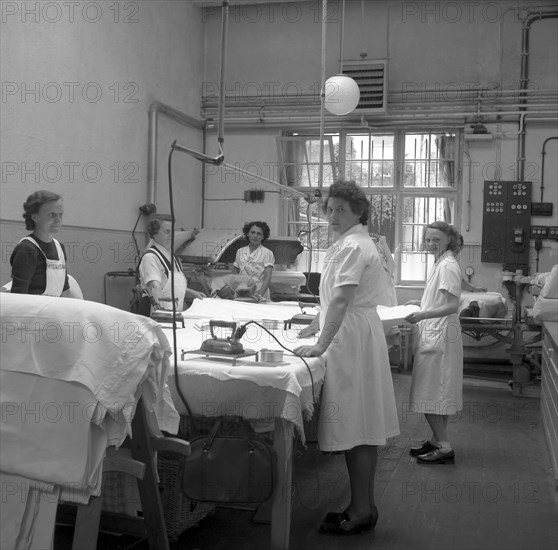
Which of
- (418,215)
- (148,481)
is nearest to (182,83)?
(418,215)

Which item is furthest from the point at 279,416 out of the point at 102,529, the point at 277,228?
the point at 277,228

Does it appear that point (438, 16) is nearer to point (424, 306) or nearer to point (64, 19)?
point (64, 19)

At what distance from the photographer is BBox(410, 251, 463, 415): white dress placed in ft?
12.8

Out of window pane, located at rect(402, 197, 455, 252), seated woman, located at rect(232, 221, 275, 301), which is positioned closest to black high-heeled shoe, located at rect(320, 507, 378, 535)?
seated woman, located at rect(232, 221, 275, 301)

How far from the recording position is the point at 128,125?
6.88 metres

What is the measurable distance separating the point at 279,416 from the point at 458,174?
605 centimetres

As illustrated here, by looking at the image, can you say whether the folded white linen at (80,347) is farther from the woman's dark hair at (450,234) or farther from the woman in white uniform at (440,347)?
the woman's dark hair at (450,234)

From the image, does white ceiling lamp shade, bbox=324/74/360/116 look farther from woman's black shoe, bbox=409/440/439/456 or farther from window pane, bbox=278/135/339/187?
woman's black shoe, bbox=409/440/439/456

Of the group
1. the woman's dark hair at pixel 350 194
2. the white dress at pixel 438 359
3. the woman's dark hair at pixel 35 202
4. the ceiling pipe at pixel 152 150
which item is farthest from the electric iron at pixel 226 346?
the ceiling pipe at pixel 152 150

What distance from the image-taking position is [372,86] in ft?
25.5

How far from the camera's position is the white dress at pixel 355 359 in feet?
9.11

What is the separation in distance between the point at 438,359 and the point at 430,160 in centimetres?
455

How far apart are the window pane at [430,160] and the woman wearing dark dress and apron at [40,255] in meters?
5.28

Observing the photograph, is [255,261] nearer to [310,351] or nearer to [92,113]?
[92,113]
